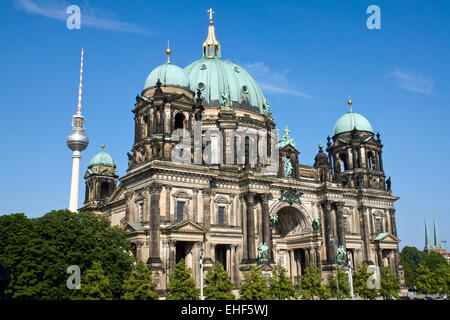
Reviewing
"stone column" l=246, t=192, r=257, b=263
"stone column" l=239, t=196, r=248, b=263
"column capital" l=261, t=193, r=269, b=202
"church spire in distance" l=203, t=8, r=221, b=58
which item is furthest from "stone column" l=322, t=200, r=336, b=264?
"church spire in distance" l=203, t=8, r=221, b=58

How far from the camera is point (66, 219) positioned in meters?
48.4

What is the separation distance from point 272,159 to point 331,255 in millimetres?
16556

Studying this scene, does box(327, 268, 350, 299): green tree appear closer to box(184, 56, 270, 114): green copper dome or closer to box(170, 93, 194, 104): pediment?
box(184, 56, 270, 114): green copper dome

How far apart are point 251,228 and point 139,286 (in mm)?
18645

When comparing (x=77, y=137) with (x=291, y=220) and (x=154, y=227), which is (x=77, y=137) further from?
(x=291, y=220)

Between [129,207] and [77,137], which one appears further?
[77,137]

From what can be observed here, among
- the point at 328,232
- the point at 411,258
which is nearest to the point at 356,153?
the point at 328,232

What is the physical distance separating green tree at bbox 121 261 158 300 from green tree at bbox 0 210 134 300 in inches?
56.9

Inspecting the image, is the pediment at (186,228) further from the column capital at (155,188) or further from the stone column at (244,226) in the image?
the stone column at (244,226)

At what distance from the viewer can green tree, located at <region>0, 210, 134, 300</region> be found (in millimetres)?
42438

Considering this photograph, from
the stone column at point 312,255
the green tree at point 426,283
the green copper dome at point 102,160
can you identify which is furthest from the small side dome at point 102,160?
the green tree at point 426,283

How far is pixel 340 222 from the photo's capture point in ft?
229
